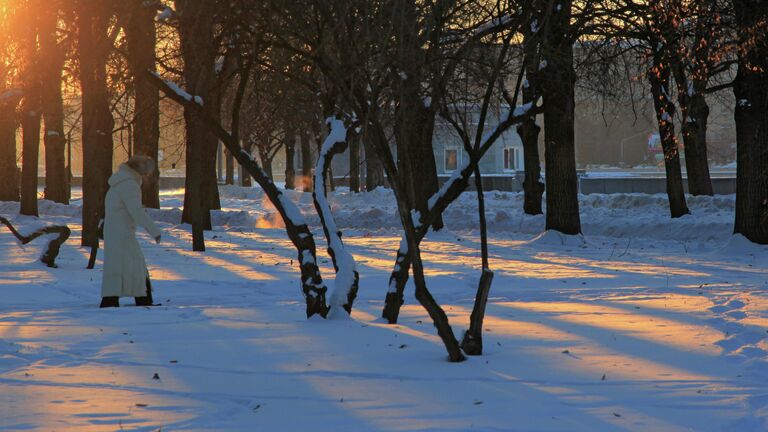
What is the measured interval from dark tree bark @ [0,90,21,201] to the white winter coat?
21.3 m

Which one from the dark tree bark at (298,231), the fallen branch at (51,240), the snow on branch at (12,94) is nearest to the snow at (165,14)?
the dark tree bark at (298,231)

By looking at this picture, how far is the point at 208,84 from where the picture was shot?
33.4 feet

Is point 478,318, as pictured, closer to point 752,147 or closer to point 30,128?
point 752,147

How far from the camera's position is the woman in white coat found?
10.2 metres

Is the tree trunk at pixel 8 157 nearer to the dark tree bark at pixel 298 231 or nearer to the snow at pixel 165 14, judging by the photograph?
the snow at pixel 165 14

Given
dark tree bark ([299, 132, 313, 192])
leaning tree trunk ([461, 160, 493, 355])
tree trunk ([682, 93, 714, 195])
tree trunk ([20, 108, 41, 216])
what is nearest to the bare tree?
tree trunk ([20, 108, 41, 216])

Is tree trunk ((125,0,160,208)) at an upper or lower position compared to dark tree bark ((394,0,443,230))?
upper

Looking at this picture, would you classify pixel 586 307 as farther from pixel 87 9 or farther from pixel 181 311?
pixel 87 9

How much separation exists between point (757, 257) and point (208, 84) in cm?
1039

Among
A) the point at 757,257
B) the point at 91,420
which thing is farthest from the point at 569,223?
the point at 91,420

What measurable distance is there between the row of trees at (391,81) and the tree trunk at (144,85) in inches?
3.0

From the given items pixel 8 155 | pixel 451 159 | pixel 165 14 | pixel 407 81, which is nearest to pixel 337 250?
pixel 407 81

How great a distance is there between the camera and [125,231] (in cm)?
1038

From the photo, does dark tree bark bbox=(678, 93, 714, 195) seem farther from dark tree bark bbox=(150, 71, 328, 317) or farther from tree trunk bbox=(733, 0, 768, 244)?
dark tree bark bbox=(150, 71, 328, 317)
